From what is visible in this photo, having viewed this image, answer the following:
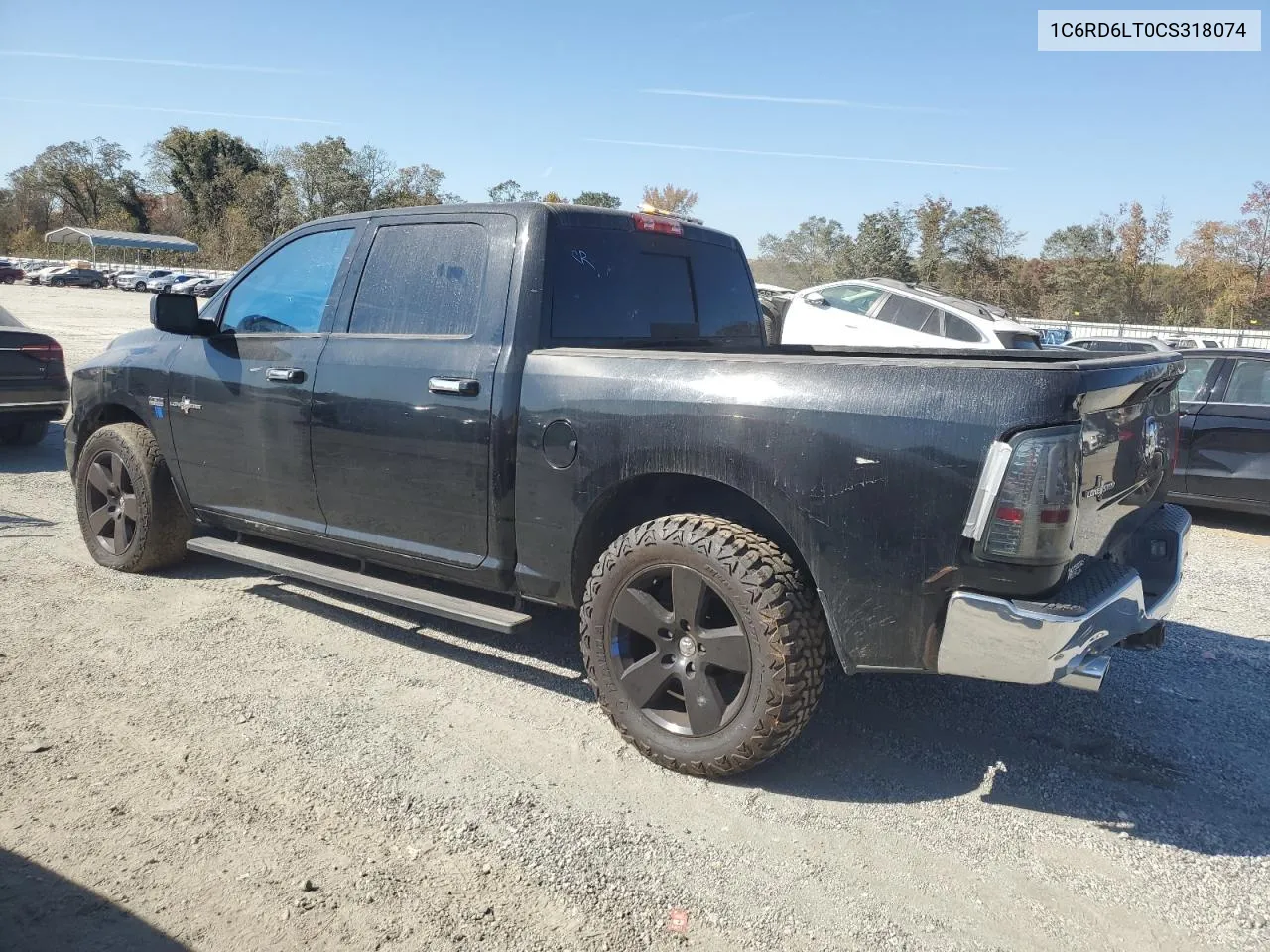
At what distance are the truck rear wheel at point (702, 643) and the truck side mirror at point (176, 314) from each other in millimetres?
2725

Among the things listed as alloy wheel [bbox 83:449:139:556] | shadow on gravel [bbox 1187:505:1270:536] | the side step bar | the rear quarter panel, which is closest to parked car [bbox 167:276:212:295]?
alloy wheel [bbox 83:449:139:556]

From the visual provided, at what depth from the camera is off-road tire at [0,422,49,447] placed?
30.6 feet

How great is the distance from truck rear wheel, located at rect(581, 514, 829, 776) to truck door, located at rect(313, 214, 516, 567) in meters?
0.73

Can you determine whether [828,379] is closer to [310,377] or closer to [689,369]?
[689,369]

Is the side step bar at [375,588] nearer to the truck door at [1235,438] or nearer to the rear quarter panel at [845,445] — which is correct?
the rear quarter panel at [845,445]

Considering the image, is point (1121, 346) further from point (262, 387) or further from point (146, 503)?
point (146, 503)

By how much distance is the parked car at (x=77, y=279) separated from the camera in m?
54.9

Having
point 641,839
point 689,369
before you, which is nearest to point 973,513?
point 689,369

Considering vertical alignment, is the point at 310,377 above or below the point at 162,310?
below

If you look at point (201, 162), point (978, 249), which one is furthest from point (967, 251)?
point (201, 162)

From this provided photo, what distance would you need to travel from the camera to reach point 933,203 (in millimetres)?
42125

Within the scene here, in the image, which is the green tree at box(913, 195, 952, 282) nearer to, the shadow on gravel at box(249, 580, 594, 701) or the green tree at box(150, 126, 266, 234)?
the shadow on gravel at box(249, 580, 594, 701)

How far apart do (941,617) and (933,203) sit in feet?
141

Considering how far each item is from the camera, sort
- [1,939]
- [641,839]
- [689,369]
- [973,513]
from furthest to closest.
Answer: [689,369], [641,839], [973,513], [1,939]
